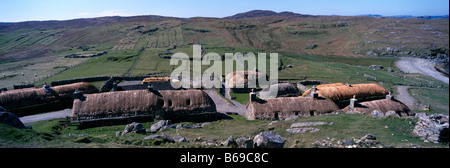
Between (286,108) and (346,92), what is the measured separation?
14.9 meters

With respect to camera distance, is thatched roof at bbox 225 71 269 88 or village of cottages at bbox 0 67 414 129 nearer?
village of cottages at bbox 0 67 414 129

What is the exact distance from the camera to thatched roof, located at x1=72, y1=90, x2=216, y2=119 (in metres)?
29.1

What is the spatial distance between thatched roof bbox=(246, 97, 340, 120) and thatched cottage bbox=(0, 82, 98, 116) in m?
32.1

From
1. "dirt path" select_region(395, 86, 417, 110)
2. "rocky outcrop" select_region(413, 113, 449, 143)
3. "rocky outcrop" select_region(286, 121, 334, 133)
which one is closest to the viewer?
"rocky outcrop" select_region(413, 113, 449, 143)

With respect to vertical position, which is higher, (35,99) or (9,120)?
(9,120)

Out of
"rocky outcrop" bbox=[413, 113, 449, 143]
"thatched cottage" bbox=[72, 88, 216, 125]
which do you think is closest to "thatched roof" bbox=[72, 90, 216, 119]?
"thatched cottage" bbox=[72, 88, 216, 125]

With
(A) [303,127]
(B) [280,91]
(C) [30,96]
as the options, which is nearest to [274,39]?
(B) [280,91]

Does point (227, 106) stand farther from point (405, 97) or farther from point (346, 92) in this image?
point (405, 97)

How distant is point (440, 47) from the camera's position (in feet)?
370

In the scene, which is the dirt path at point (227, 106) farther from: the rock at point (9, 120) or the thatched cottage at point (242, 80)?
the rock at point (9, 120)

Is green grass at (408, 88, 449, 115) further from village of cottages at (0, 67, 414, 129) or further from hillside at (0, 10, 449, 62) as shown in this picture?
hillside at (0, 10, 449, 62)

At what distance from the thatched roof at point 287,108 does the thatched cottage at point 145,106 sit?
638 centimetres

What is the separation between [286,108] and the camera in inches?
1204
